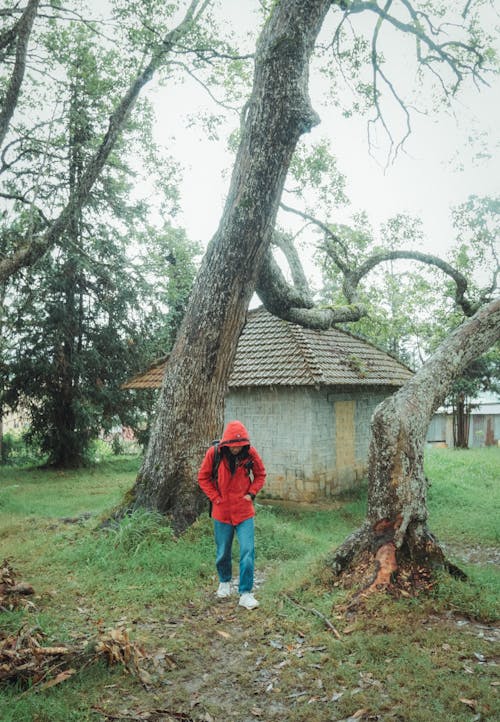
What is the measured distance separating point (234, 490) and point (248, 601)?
118 centimetres

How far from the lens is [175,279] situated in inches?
776

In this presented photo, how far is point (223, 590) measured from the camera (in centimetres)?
643

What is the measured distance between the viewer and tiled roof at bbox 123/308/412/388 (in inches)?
518

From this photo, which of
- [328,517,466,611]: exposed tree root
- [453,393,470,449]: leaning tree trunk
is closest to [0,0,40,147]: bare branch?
[328,517,466,611]: exposed tree root

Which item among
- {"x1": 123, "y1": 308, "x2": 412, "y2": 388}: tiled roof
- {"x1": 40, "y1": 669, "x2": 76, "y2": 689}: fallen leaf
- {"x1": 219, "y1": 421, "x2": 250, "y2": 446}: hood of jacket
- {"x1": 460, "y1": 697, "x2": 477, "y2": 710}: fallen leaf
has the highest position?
{"x1": 123, "y1": 308, "x2": 412, "y2": 388}: tiled roof

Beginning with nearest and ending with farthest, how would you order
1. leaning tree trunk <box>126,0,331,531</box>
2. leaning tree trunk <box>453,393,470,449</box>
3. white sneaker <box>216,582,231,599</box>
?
white sneaker <box>216,582,231,599</box>, leaning tree trunk <box>126,0,331,531</box>, leaning tree trunk <box>453,393,470,449</box>

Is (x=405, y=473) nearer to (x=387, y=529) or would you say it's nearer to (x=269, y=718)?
(x=387, y=529)

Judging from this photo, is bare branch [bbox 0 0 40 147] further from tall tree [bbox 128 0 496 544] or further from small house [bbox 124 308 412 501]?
small house [bbox 124 308 412 501]

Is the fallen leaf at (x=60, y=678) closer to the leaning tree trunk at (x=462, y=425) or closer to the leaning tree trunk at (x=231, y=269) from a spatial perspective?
the leaning tree trunk at (x=231, y=269)

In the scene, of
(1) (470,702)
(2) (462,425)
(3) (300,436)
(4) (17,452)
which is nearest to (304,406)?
(3) (300,436)

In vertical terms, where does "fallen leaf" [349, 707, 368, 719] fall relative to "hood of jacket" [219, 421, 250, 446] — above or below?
below

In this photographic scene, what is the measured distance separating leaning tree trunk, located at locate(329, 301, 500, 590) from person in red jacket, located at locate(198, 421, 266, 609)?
1129 mm

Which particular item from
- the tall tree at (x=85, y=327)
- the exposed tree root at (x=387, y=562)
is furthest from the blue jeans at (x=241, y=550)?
the tall tree at (x=85, y=327)

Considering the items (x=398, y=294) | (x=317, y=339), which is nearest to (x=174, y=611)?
(x=317, y=339)
